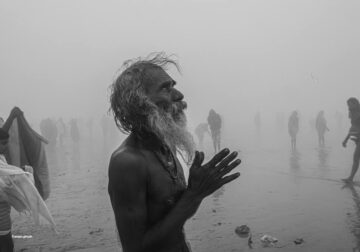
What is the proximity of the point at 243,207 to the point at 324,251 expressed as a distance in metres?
2.87

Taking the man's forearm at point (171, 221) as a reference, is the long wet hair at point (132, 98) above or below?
above

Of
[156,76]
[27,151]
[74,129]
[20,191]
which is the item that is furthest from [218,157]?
[74,129]

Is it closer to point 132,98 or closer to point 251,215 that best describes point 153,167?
point 132,98

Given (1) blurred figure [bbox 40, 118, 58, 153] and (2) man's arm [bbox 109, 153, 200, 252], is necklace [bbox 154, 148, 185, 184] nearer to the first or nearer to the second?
(2) man's arm [bbox 109, 153, 200, 252]

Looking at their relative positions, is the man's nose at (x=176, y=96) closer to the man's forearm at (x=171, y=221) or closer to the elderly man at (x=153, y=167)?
the elderly man at (x=153, y=167)

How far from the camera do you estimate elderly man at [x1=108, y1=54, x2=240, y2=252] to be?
1.71m

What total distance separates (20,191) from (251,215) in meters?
4.32

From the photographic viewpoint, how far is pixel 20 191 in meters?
4.57

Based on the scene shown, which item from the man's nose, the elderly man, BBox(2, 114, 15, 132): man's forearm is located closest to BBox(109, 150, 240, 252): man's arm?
the elderly man

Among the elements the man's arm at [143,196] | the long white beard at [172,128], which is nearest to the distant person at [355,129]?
the long white beard at [172,128]

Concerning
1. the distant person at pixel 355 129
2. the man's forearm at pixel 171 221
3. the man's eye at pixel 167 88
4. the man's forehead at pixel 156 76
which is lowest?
the distant person at pixel 355 129

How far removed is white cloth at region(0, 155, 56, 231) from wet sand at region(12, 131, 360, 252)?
167cm

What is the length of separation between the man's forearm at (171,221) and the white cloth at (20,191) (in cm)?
319

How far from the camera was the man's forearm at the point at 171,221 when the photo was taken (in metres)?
1.71
